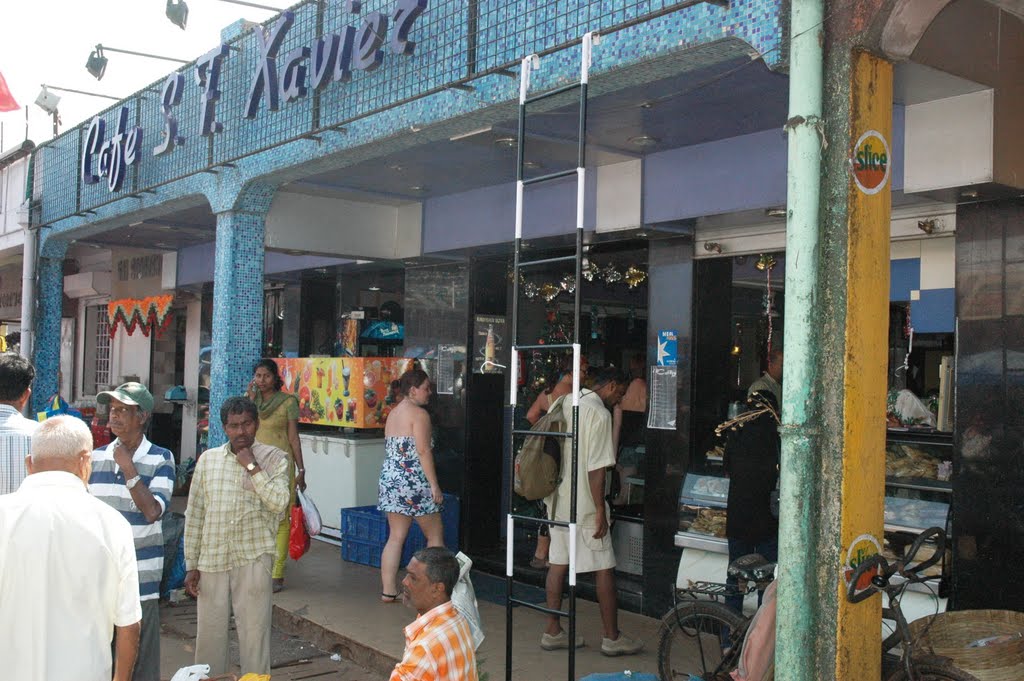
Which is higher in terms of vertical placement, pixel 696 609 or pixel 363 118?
pixel 363 118

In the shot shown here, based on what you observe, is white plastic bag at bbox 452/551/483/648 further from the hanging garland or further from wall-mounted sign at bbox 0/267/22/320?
wall-mounted sign at bbox 0/267/22/320

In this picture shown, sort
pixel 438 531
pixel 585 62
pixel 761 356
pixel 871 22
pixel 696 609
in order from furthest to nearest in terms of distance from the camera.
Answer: pixel 761 356 → pixel 438 531 → pixel 696 609 → pixel 585 62 → pixel 871 22

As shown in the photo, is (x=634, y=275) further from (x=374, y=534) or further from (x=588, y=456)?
(x=374, y=534)

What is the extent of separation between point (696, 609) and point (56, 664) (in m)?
3.34

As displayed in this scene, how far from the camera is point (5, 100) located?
10.6 meters

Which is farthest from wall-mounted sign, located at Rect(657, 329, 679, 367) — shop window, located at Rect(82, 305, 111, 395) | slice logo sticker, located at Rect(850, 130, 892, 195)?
shop window, located at Rect(82, 305, 111, 395)

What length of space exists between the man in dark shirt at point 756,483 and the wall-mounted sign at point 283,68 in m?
3.13

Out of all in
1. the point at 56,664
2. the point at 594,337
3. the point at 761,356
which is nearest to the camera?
the point at 56,664

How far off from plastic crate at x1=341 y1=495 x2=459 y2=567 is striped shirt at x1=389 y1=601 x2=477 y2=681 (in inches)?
188

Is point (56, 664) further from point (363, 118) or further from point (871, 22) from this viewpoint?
point (363, 118)

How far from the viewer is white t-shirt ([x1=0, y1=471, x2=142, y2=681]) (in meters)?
3.16

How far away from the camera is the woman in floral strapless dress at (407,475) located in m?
7.59

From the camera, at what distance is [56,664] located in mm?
3176

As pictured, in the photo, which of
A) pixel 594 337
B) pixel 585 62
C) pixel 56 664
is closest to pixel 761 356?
pixel 594 337
